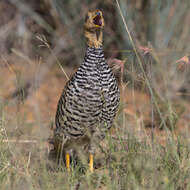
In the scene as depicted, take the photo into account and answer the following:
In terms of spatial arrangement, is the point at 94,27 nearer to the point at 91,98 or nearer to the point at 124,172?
the point at 91,98

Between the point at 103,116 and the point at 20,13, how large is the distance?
5.12 meters

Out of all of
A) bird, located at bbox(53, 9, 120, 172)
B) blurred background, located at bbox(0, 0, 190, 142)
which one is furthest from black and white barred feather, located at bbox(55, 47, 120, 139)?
blurred background, located at bbox(0, 0, 190, 142)

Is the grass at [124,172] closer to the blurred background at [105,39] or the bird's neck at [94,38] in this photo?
the bird's neck at [94,38]

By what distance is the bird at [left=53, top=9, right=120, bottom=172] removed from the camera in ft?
9.55

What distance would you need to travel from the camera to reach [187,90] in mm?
6805

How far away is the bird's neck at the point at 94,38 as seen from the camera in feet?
10.1

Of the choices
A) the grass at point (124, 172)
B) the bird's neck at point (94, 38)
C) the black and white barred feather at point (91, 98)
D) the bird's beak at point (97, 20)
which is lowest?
the grass at point (124, 172)

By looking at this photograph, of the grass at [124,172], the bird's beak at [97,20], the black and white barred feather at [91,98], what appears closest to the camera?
the grass at [124,172]

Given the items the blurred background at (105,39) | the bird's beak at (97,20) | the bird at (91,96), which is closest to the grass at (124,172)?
the bird at (91,96)

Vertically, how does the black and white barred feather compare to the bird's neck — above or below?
below

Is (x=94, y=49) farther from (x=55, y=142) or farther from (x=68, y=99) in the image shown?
(x=55, y=142)

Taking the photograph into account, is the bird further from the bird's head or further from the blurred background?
the blurred background

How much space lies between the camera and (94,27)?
3.08 metres

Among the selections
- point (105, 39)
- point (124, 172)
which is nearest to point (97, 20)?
point (124, 172)
